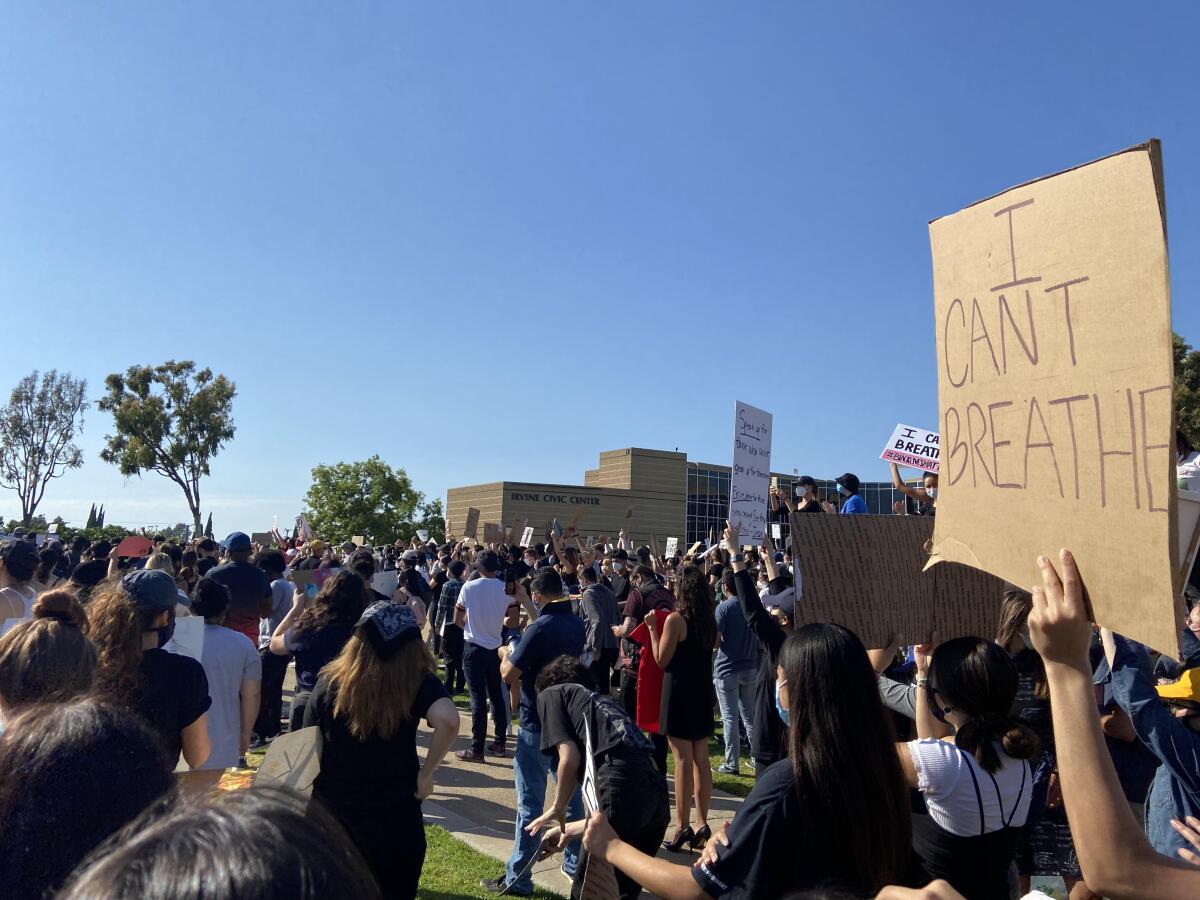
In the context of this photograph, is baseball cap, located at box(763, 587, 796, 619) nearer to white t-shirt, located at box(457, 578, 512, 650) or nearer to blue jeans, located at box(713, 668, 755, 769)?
blue jeans, located at box(713, 668, 755, 769)

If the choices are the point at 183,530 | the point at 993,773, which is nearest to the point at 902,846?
the point at 993,773

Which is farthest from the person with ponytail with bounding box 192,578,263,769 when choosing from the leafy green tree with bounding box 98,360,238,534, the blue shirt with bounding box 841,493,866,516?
the leafy green tree with bounding box 98,360,238,534

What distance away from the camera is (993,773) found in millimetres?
3059

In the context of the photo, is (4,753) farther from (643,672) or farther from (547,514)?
(547,514)

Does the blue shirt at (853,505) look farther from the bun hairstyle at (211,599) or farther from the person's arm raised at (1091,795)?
the person's arm raised at (1091,795)

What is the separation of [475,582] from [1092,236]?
26.4 ft

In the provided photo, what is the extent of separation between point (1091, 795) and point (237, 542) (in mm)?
7905

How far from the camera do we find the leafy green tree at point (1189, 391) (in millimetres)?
18859

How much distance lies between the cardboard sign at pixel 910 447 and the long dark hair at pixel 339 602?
5942mm

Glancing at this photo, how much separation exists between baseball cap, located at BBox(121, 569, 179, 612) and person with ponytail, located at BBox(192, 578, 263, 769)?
0.86 metres

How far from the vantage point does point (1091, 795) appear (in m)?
1.79

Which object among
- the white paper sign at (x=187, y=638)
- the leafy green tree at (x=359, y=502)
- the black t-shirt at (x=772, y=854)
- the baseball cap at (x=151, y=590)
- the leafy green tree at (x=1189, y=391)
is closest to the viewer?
the black t-shirt at (x=772, y=854)

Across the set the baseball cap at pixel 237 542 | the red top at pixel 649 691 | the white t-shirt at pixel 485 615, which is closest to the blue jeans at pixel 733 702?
the red top at pixel 649 691

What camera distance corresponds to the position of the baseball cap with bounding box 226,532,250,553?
818 centimetres
